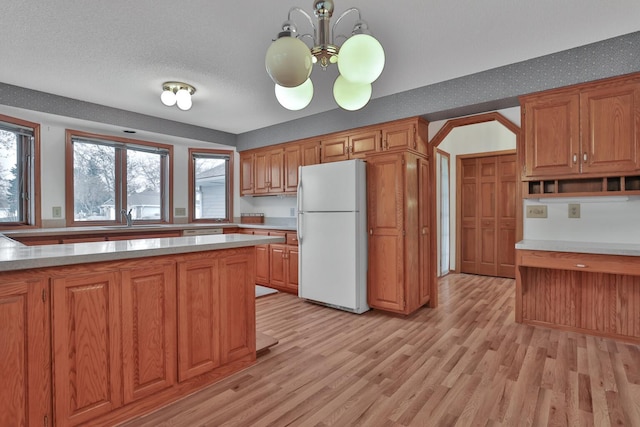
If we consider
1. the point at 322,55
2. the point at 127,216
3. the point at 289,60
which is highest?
the point at 322,55

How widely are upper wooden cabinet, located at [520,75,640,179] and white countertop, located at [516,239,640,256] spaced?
1.95 ft

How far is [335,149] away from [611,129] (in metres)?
2.59

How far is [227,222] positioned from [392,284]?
3.16 metres

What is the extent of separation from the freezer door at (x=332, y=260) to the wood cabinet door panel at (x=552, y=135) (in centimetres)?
173

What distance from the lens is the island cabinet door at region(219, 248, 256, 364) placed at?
213 cm

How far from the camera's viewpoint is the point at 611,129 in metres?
2.58

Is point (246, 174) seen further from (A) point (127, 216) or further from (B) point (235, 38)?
(B) point (235, 38)

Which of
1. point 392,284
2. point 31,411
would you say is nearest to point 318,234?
point 392,284

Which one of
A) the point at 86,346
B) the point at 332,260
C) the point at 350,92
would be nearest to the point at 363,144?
the point at 332,260

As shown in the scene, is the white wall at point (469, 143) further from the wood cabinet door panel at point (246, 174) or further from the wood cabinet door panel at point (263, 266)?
the wood cabinet door panel at point (246, 174)

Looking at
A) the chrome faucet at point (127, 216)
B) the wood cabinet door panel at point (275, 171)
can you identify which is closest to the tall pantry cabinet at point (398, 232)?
the wood cabinet door panel at point (275, 171)

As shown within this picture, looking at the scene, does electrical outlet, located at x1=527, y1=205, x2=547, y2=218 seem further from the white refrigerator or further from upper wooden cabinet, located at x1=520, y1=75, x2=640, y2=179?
the white refrigerator

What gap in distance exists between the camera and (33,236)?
10.6 feet

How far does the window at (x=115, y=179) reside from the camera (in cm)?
410
